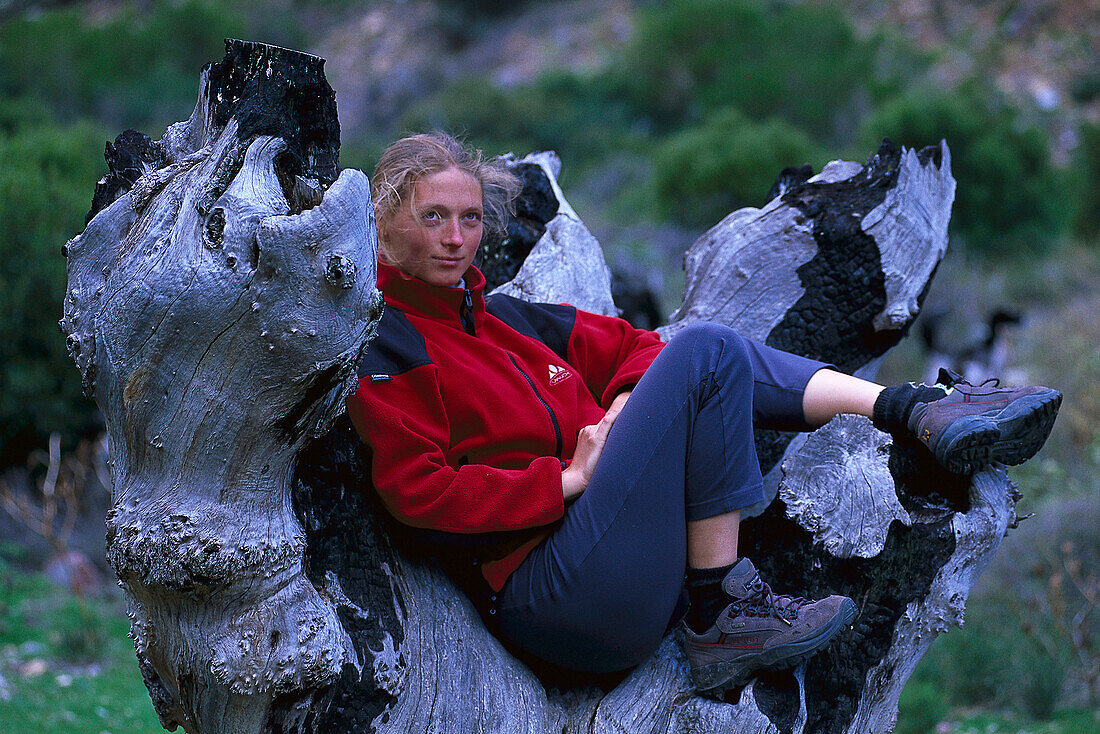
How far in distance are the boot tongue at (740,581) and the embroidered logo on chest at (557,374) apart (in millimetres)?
662

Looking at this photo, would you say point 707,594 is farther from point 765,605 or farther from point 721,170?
point 721,170

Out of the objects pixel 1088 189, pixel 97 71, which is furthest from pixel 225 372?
pixel 97 71

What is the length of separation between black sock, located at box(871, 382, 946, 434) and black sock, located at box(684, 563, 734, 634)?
0.56 m

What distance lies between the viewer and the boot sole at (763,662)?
2.00 meters

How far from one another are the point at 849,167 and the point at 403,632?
2.01 metres

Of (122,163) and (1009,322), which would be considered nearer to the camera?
(122,163)

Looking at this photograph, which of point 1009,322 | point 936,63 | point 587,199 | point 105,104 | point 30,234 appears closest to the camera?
point 30,234

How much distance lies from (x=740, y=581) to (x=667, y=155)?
36.7ft

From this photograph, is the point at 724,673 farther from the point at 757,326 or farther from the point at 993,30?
the point at 993,30

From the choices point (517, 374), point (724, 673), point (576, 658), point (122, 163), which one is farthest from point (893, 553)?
point (122, 163)

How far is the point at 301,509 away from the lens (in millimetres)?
1915

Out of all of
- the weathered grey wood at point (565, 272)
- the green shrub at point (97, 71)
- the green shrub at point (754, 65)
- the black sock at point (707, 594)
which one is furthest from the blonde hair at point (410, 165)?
the green shrub at point (754, 65)

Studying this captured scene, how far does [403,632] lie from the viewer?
6.66 ft

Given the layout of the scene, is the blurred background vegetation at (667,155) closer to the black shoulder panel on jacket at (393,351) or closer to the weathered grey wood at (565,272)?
the weathered grey wood at (565,272)
